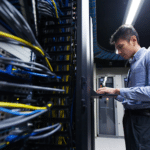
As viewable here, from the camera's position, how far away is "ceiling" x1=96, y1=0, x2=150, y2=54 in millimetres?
2245

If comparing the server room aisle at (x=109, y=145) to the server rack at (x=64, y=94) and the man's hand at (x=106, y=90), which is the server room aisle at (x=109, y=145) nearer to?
the man's hand at (x=106, y=90)

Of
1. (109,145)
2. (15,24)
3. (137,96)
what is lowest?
(109,145)

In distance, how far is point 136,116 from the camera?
97 cm

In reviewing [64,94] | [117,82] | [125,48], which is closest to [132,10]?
[125,48]

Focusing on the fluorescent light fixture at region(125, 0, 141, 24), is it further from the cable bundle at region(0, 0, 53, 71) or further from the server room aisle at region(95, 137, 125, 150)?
the server room aisle at region(95, 137, 125, 150)

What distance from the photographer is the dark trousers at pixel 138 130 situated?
0.90m

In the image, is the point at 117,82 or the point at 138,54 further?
the point at 117,82

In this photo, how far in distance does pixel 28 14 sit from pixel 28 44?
23cm

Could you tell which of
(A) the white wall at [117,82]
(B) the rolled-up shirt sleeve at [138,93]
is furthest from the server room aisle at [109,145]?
(B) the rolled-up shirt sleeve at [138,93]

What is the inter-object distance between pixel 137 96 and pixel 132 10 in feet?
6.66

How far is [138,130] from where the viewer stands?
0.93 m

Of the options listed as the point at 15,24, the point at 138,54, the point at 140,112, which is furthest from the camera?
the point at 138,54

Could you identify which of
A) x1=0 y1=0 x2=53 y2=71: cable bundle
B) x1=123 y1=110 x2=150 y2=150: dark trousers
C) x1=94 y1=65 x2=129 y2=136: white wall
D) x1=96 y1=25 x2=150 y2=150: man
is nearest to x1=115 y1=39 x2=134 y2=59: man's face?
x1=96 y1=25 x2=150 y2=150: man

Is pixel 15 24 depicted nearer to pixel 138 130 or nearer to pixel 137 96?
pixel 137 96
